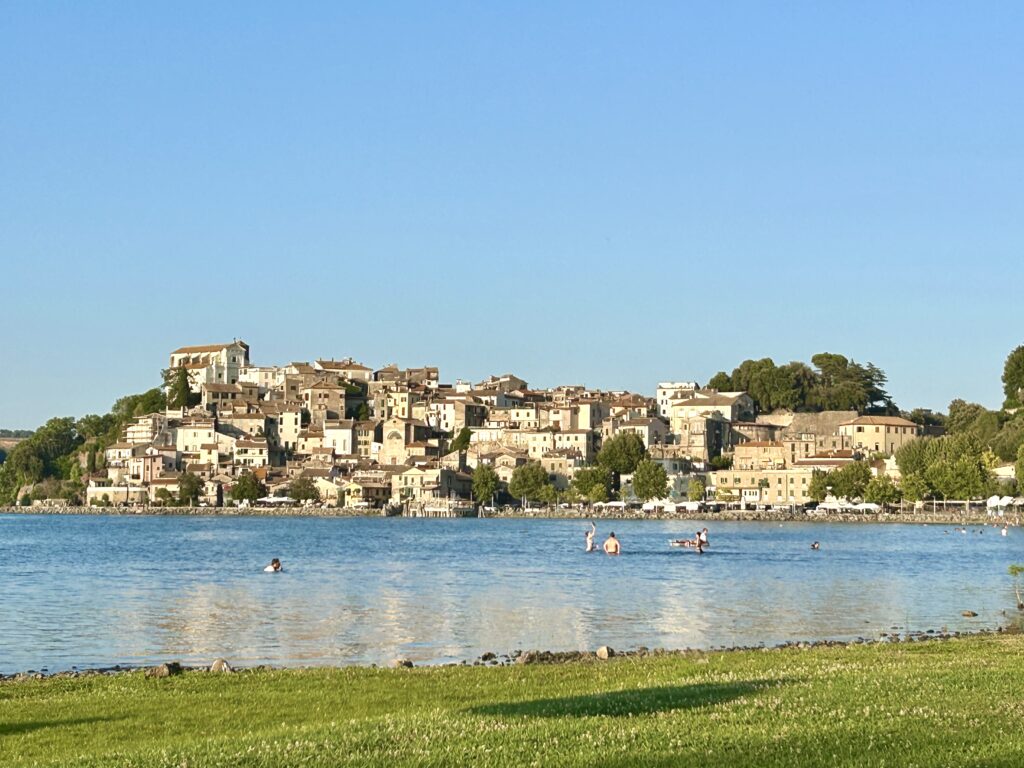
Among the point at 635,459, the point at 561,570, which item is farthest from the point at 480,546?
the point at 635,459

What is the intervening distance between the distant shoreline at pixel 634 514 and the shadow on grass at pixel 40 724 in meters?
98.5

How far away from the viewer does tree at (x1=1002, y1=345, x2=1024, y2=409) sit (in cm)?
14050

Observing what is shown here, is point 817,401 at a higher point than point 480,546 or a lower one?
higher

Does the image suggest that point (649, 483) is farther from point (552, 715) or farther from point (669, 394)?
point (552, 715)

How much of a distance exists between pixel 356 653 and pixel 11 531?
279ft

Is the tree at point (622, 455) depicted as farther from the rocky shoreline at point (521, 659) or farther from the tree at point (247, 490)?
the rocky shoreline at point (521, 659)

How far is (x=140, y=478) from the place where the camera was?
156125 millimetres

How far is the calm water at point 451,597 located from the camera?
26.9m

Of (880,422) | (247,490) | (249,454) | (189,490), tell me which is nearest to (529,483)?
(247,490)

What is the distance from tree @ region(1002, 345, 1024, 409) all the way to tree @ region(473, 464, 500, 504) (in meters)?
48.6

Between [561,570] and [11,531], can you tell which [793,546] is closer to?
[561,570]

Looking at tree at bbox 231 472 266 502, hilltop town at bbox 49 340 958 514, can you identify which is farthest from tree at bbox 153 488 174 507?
tree at bbox 231 472 266 502

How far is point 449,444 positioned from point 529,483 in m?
19.5

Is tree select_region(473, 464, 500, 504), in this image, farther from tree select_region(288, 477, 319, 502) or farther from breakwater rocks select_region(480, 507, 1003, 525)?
tree select_region(288, 477, 319, 502)
